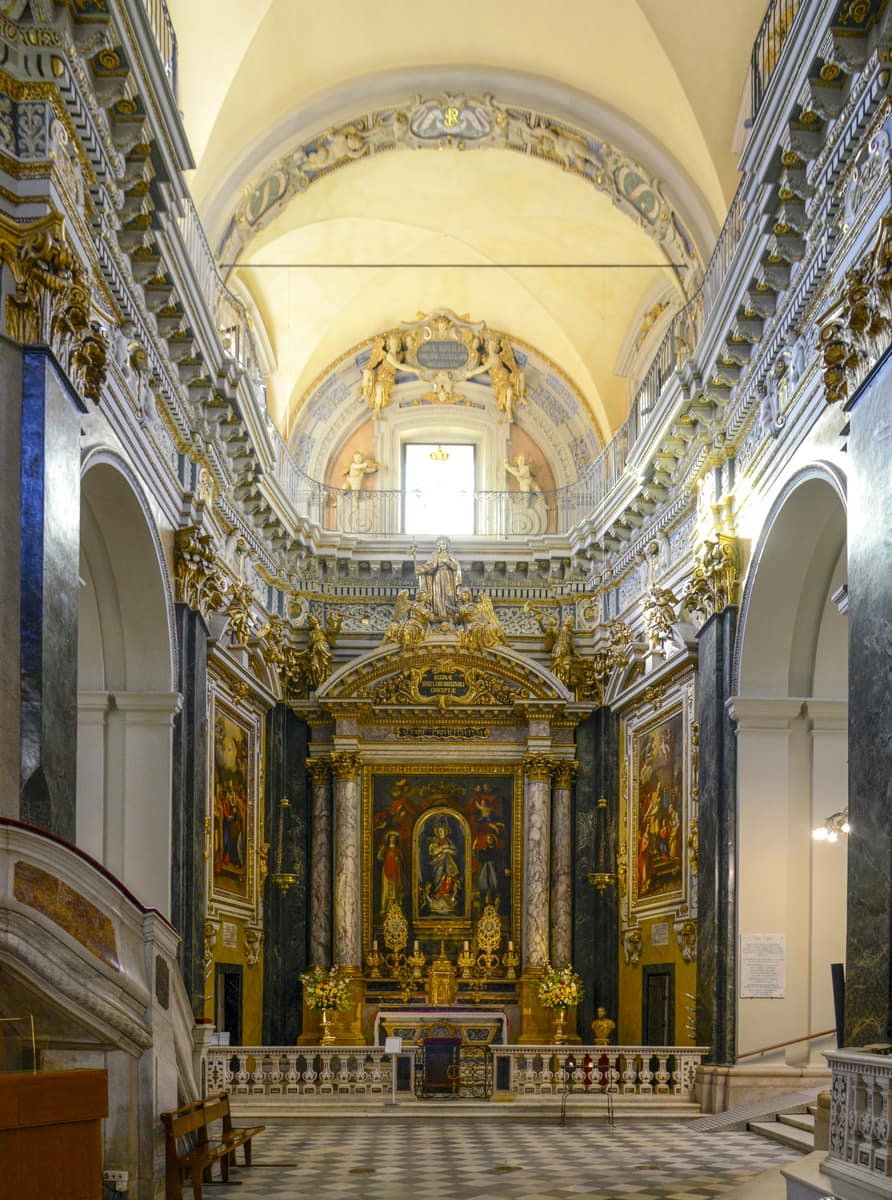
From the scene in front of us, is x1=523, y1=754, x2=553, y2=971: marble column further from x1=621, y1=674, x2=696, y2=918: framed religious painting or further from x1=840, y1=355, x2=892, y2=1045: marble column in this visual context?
x1=840, y1=355, x2=892, y2=1045: marble column

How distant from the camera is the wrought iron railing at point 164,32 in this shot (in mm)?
14953

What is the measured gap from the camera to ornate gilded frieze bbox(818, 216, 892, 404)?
11.1 meters

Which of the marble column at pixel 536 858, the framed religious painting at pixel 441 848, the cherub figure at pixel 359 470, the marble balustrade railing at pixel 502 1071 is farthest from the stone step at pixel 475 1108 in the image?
the cherub figure at pixel 359 470

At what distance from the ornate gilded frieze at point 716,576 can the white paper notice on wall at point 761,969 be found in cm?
361

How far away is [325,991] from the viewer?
2134 cm

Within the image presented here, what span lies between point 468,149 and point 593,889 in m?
10.8

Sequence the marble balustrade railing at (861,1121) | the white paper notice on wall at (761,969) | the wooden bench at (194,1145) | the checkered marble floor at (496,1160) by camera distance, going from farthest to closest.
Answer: the white paper notice on wall at (761,969) → the checkered marble floor at (496,1160) → the wooden bench at (194,1145) → the marble balustrade railing at (861,1121)

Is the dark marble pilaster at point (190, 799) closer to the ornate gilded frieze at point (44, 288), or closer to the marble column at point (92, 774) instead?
the marble column at point (92, 774)

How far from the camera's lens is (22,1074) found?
7.71 meters

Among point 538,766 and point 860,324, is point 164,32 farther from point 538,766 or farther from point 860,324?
point 538,766

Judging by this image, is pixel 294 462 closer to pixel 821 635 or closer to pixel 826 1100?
pixel 821 635

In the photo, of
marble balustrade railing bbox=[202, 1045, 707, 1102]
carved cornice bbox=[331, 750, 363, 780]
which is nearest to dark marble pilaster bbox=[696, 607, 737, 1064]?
marble balustrade railing bbox=[202, 1045, 707, 1102]

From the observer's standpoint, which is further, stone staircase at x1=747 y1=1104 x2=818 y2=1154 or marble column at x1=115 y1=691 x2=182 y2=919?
marble column at x1=115 y1=691 x2=182 y2=919

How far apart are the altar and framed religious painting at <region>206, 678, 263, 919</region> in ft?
8.09
